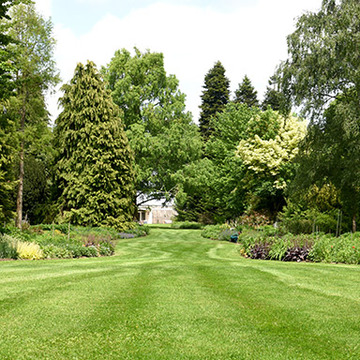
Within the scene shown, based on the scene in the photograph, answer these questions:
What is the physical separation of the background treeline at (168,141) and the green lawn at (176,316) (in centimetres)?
878

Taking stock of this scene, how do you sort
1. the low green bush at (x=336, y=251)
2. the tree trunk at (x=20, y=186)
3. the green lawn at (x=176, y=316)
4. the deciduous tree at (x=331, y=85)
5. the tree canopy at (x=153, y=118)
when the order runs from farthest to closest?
the tree canopy at (x=153, y=118) → the tree trunk at (x=20, y=186) → the deciduous tree at (x=331, y=85) → the low green bush at (x=336, y=251) → the green lawn at (x=176, y=316)

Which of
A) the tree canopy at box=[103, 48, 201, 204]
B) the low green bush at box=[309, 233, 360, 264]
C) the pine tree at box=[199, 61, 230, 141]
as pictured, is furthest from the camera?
the pine tree at box=[199, 61, 230, 141]

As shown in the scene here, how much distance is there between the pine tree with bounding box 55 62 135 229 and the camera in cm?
2800

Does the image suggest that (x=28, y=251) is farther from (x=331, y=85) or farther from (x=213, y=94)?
(x=213, y=94)

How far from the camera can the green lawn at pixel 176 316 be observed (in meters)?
4.26

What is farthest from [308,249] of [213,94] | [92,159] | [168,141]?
[213,94]

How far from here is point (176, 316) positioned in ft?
17.7

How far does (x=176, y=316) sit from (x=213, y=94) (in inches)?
2014

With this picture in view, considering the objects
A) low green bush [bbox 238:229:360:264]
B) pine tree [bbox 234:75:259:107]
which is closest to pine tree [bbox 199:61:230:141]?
pine tree [bbox 234:75:259:107]

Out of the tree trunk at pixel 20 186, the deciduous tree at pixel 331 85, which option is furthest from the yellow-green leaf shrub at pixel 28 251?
the deciduous tree at pixel 331 85

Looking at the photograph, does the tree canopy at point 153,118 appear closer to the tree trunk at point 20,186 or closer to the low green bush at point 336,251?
the tree trunk at point 20,186

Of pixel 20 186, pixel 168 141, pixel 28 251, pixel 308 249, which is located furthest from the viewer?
pixel 168 141

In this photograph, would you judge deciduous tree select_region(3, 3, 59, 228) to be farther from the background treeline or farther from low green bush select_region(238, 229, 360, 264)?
low green bush select_region(238, 229, 360, 264)

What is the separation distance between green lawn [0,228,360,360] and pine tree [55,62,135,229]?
19.3m
